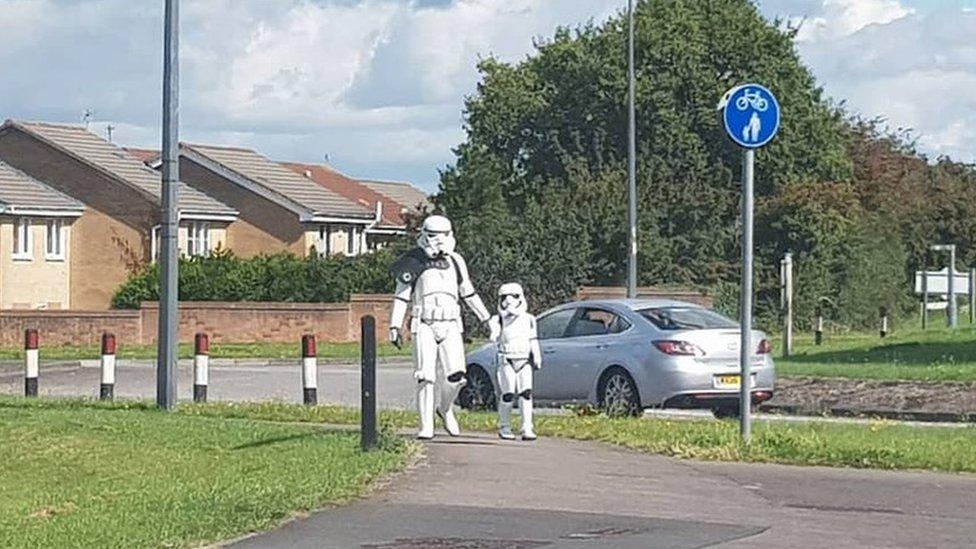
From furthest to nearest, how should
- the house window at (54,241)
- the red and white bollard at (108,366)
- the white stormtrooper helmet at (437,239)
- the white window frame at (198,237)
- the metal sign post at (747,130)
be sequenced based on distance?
the white window frame at (198,237) < the house window at (54,241) < the red and white bollard at (108,366) < the white stormtrooper helmet at (437,239) < the metal sign post at (747,130)

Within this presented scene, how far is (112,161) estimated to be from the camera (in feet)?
220

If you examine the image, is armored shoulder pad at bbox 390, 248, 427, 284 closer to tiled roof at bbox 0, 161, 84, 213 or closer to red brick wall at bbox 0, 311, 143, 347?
red brick wall at bbox 0, 311, 143, 347

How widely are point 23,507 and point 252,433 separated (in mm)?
3686

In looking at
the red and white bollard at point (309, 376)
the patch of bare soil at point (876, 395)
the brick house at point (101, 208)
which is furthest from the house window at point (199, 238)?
the red and white bollard at point (309, 376)

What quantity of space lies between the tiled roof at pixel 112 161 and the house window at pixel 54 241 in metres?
2.85

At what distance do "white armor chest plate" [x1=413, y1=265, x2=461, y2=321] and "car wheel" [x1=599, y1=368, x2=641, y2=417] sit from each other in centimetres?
560

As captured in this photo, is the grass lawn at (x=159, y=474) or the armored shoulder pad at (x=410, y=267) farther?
the armored shoulder pad at (x=410, y=267)

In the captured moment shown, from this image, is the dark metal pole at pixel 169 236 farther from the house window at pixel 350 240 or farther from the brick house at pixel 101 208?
the house window at pixel 350 240

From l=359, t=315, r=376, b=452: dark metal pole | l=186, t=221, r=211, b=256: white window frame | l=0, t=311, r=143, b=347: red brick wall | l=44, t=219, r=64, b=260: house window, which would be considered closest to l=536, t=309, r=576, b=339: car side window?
l=359, t=315, r=376, b=452: dark metal pole

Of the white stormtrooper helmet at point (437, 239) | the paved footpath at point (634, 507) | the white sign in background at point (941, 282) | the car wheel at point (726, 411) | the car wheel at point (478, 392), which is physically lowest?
the paved footpath at point (634, 507)

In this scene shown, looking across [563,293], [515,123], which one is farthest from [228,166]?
[563,293]

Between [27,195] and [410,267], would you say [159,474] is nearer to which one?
[410,267]

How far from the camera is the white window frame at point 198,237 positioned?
66312 millimetres

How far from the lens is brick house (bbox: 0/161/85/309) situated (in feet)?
196
